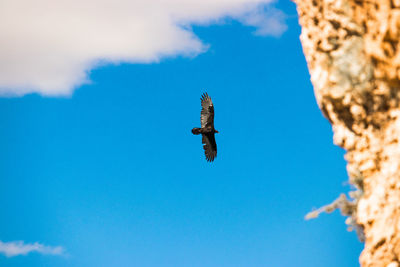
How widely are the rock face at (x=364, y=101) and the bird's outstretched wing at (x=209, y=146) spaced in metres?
13.3

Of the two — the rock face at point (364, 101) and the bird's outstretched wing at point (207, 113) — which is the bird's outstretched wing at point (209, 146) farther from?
the rock face at point (364, 101)

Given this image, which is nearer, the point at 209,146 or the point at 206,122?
the point at 206,122

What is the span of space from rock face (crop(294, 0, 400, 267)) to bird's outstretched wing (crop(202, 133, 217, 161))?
43.7 ft

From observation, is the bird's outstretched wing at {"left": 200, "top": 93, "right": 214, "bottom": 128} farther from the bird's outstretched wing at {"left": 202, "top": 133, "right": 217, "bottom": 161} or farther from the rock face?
the rock face

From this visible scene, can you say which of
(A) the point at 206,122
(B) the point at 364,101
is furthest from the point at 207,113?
(B) the point at 364,101

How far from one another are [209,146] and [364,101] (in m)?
14.5

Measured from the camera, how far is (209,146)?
22.6 meters

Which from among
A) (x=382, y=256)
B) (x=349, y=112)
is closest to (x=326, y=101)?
(x=349, y=112)

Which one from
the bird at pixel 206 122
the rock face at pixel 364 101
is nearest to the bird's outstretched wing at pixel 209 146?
the bird at pixel 206 122

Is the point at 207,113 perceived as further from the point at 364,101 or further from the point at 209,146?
the point at 364,101

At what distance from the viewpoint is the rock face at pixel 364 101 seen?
8.06 m

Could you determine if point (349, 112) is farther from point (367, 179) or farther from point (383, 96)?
point (367, 179)

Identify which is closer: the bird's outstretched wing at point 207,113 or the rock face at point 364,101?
the rock face at point 364,101

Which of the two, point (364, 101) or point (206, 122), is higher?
point (206, 122)
